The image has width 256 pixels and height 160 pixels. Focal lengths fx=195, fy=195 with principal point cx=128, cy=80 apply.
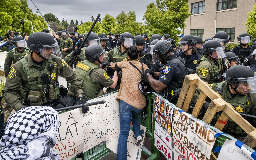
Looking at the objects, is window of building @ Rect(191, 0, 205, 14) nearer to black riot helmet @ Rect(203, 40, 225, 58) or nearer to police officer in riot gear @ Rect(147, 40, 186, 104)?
black riot helmet @ Rect(203, 40, 225, 58)

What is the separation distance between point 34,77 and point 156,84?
79.3 inches

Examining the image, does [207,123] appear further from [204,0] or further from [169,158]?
[204,0]

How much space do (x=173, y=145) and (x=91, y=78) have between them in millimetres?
1855

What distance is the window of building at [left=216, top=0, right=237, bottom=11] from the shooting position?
2230 cm

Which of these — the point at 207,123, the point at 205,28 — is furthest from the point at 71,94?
the point at 205,28

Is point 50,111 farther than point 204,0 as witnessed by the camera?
No

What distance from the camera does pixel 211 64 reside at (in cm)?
441

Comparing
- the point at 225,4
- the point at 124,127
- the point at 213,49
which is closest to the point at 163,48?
the point at 124,127

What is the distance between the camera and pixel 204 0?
85.0 feet

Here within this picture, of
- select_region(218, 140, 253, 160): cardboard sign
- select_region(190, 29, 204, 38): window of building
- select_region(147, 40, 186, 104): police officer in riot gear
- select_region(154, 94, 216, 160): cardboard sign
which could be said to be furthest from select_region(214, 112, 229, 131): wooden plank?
select_region(190, 29, 204, 38): window of building

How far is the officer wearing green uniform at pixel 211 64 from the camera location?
13.8ft

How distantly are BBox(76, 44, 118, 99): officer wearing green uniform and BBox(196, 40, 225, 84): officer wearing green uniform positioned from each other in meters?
1.91

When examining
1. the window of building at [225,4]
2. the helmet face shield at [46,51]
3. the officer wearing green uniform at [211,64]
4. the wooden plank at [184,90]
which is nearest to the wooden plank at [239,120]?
the wooden plank at [184,90]

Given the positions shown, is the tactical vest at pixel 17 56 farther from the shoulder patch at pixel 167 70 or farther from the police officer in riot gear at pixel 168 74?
the shoulder patch at pixel 167 70
